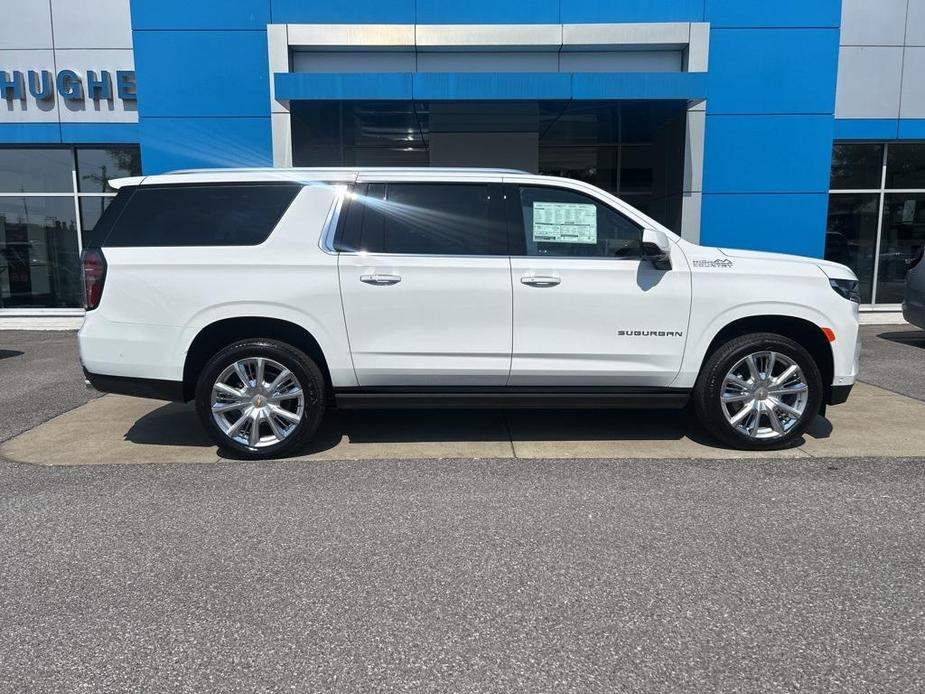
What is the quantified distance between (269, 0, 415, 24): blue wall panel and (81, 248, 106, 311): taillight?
7541mm

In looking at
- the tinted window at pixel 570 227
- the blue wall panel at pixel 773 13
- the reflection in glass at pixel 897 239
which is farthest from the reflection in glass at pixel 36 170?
the reflection in glass at pixel 897 239

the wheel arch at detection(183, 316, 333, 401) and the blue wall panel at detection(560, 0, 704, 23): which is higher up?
the blue wall panel at detection(560, 0, 704, 23)

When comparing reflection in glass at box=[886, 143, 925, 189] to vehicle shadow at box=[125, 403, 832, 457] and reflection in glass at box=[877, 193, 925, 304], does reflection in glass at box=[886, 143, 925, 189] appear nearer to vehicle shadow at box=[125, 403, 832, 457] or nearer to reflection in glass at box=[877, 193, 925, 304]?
reflection in glass at box=[877, 193, 925, 304]

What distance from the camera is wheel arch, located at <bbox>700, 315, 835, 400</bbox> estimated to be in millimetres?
5082

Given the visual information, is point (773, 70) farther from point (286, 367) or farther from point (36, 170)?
point (36, 170)

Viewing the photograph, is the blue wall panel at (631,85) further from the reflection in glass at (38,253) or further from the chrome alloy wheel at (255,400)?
the reflection in glass at (38,253)

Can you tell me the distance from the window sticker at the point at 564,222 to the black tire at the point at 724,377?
1298mm

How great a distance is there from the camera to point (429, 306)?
488 centimetres

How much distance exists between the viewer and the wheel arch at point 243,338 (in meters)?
4.98

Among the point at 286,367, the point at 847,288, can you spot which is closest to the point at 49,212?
the point at 286,367

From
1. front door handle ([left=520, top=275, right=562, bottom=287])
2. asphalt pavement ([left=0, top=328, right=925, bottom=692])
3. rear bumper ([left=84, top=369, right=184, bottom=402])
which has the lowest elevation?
asphalt pavement ([left=0, top=328, right=925, bottom=692])

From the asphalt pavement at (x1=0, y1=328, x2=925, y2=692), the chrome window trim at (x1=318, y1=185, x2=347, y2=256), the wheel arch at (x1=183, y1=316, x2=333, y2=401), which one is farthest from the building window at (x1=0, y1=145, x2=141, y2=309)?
the asphalt pavement at (x1=0, y1=328, x2=925, y2=692)

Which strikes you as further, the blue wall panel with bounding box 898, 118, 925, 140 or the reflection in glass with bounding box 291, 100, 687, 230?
the blue wall panel with bounding box 898, 118, 925, 140

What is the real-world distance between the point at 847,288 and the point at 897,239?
33.0 ft
